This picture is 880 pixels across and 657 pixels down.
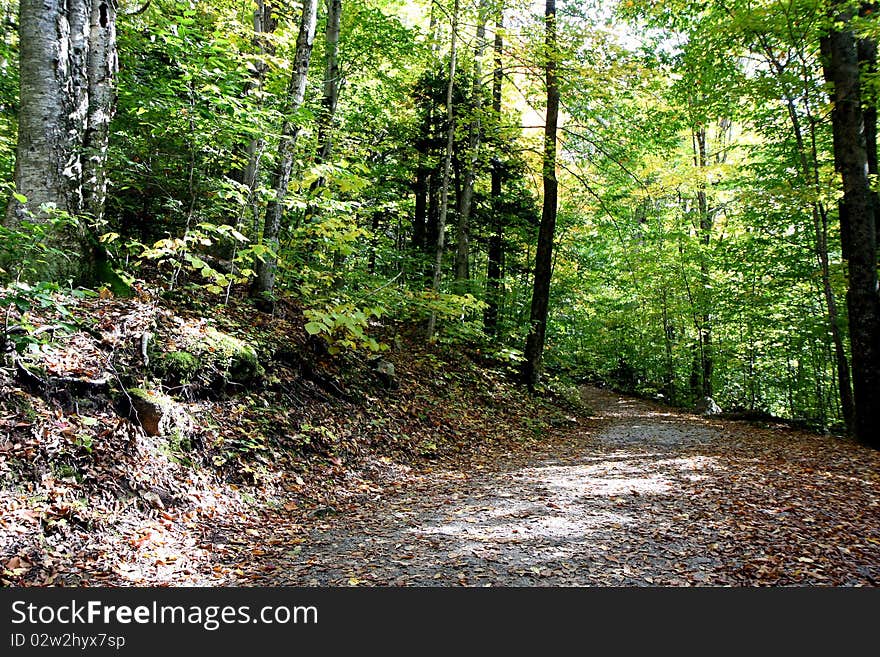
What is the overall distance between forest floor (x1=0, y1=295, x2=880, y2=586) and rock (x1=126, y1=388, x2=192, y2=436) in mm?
69

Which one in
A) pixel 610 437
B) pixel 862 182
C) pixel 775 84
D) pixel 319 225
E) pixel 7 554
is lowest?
pixel 610 437

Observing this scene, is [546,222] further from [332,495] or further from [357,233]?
[332,495]

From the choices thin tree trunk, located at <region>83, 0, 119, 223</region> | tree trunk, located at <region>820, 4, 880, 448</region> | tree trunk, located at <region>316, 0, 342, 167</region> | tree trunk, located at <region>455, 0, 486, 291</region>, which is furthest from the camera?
tree trunk, located at <region>455, 0, 486, 291</region>

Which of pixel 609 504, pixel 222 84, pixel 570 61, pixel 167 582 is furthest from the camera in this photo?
pixel 570 61

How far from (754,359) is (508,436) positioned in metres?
12.7

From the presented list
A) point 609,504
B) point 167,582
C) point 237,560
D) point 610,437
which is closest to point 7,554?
point 167,582

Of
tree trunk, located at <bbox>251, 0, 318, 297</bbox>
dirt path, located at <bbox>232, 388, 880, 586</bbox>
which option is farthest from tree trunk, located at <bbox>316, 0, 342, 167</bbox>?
dirt path, located at <bbox>232, 388, 880, 586</bbox>

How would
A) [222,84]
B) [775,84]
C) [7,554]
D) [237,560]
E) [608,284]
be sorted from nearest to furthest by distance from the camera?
[7,554]
[237,560]
[222,84]
[775,84]
[608,284]

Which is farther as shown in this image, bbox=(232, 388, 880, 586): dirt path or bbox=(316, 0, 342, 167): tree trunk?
bbox=(316, 0, 342, 167): tree trunk

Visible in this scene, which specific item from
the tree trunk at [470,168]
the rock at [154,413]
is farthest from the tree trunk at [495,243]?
the rock at [154,413]

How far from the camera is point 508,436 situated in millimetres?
9633

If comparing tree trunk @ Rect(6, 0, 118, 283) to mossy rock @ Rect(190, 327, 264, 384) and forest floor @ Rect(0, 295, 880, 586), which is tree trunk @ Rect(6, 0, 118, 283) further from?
mossy rock @ Rect(190, 327, 264, 384)

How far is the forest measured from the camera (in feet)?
15.4

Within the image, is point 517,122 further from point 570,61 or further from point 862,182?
point 862,182
